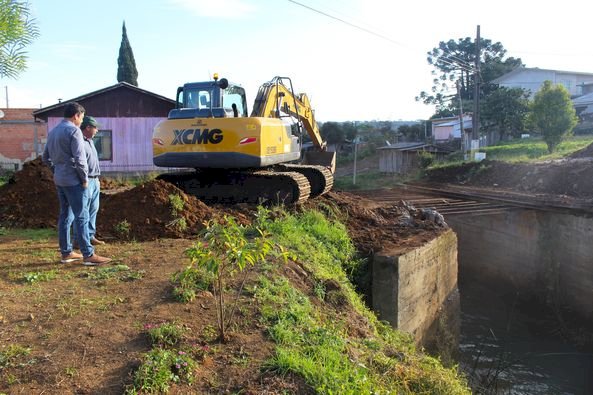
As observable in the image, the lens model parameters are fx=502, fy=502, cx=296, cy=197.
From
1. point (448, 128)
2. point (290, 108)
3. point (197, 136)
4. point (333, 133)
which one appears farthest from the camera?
point (448, 128)

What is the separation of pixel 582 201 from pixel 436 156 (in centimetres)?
1323

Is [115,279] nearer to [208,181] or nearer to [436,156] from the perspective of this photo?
[208,181]

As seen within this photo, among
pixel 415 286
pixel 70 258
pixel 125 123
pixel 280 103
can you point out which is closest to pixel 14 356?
pixel 70 258

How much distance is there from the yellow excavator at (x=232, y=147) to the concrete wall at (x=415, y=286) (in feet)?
6.88

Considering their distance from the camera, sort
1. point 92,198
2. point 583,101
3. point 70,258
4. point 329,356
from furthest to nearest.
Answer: point 583,101 → point 92,198 → point 70,258 → point 329,356

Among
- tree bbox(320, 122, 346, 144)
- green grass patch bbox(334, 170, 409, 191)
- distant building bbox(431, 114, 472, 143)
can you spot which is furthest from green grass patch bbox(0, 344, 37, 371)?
distant building bbox(431, 114, 472, 143)

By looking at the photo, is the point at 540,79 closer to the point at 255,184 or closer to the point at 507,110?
the point at 507,110

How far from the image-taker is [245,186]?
970 cm

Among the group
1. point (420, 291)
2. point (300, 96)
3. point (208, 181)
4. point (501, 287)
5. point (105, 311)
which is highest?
point (300, 96)

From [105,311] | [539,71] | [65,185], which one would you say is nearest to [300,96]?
[65,185]

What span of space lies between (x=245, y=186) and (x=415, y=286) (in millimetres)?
3669

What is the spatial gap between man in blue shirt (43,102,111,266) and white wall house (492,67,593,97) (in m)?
47.1

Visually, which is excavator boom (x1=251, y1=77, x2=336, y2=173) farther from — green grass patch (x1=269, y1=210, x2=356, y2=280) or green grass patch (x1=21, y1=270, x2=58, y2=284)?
green grass patch (x1=21, y1=270, x2=58, y2=284)

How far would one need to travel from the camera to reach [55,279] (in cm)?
501
